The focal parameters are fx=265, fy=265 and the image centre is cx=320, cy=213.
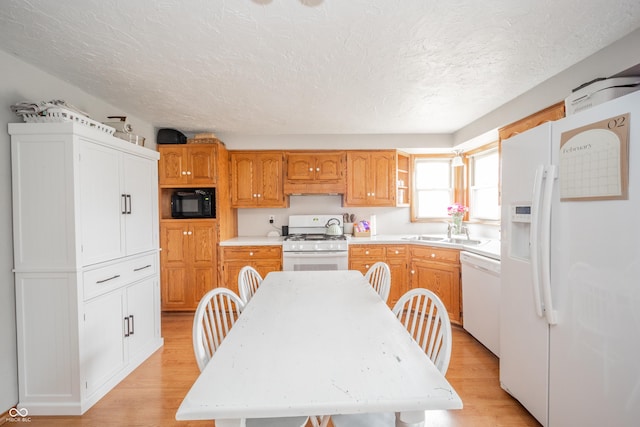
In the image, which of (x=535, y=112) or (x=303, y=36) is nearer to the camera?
(x=303, y=36)

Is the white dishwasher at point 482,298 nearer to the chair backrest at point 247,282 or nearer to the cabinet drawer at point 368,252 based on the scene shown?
the cabinet drawer at point 368,252

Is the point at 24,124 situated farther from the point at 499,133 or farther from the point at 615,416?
the point at 499,133

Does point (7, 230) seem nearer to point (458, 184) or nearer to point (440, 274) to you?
point (440, 274)

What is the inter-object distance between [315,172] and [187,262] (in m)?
2.04

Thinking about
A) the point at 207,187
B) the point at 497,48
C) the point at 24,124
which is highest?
the point at 497,48

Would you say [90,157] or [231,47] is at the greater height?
[231,47]

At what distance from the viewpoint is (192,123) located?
10.6 feet

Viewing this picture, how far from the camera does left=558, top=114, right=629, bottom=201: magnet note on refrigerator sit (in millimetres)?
1099

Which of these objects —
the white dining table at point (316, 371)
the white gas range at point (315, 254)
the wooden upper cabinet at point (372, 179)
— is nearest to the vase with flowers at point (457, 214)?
the wooden upper cabinet at point (372, 179)

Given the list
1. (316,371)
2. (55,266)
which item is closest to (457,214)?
(316,371)

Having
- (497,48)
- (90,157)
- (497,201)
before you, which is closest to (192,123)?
(90,157)

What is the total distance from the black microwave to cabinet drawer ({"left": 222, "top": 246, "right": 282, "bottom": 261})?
51cm

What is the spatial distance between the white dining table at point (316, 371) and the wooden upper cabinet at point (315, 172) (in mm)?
2456

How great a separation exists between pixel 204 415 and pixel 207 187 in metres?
3.02
